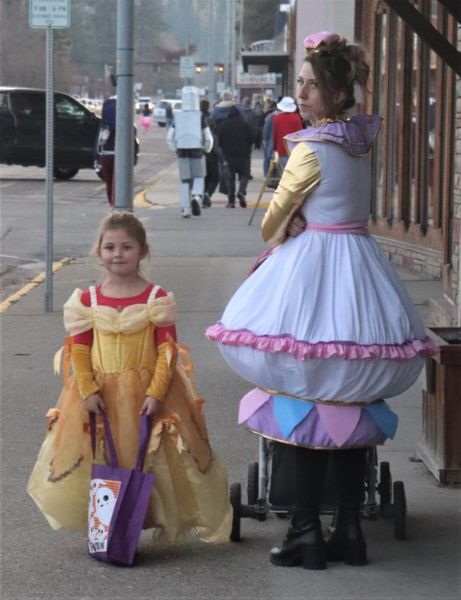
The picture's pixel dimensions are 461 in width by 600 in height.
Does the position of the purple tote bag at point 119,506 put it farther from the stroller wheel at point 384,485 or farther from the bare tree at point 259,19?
the bare tree at point 259,19

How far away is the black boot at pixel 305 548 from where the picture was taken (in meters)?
5.03

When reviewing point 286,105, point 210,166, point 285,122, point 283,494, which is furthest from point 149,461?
point 210,166

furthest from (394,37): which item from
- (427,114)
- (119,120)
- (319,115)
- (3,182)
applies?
(3,182)

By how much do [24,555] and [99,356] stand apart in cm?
84

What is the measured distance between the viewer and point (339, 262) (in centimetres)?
491

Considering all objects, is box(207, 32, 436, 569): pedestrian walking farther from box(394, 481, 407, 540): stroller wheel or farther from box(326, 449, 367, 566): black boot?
box(394, 481, 407, 540): stroller wheel

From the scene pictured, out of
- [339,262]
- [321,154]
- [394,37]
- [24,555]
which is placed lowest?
[24,555]

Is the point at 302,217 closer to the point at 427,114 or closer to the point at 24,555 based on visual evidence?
the point at 24,555

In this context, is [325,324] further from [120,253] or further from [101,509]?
[101,509]

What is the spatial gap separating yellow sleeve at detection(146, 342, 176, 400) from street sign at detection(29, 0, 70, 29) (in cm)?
676

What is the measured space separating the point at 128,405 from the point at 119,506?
1.25 ft

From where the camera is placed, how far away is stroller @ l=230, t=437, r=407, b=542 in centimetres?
529

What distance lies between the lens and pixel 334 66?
200 inches

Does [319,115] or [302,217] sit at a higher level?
[319,115]
